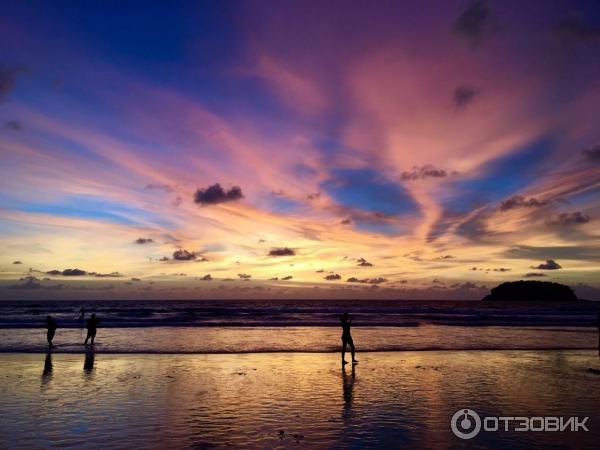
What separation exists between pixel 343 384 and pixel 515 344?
21421 millimetres

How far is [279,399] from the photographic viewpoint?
15.8 metres

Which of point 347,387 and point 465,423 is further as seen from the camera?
point 347,387

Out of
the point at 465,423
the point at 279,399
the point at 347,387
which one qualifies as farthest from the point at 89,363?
the point at 465,423

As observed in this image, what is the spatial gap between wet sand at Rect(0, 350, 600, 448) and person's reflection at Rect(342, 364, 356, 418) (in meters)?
0.04

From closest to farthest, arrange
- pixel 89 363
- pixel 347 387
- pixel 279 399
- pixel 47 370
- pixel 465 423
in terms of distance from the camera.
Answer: pixel 465 423
pixel 279 399
pixel 347 387
pixel 47 370
pixel 89 363

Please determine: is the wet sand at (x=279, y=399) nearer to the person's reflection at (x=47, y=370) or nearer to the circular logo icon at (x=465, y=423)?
the person's reflection at (x=47, y=370)

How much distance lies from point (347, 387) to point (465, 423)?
5.64 meters

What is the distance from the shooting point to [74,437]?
11.6m

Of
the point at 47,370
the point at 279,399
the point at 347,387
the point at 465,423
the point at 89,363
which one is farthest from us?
the point at 89,363

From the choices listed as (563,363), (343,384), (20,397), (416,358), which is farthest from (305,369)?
(563,363)

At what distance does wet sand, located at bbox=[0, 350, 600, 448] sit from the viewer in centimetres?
1170

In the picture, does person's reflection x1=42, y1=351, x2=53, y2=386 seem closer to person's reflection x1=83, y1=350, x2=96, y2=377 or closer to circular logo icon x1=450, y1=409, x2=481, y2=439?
person's reflection x1=83, y1=350, x2=96, y2=377

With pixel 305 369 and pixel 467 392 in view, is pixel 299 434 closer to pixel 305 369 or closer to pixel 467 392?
pixel 467 392

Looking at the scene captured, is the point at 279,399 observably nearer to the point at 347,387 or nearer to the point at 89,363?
the point at 347,387
